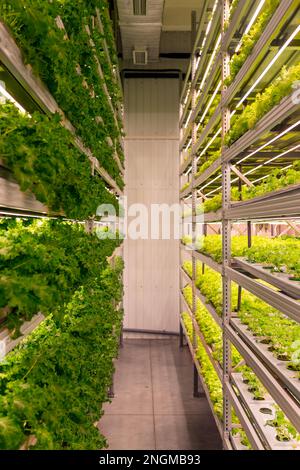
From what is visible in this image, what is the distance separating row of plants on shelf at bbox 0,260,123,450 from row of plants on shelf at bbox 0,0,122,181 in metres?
1.22

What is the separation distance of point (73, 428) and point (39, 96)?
1815 mm

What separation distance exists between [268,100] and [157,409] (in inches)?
167

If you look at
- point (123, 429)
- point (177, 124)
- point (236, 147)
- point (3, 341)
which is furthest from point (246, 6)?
point (177, 124)

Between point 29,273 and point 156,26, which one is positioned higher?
point 156,26

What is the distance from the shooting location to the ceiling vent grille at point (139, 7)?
219 inches

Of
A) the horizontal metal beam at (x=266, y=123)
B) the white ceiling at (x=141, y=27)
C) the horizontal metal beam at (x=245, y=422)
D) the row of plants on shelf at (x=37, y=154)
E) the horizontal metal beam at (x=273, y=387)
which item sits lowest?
Answer: the horizontal metal beam at (x=245, y=422)

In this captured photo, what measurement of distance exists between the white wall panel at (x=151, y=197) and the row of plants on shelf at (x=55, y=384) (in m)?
4.96

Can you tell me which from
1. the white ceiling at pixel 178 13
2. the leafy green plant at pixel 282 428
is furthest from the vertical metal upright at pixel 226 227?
the white ceiling at pixel 178 13

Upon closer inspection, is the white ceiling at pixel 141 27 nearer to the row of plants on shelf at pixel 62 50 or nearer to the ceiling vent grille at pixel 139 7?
the ceiling vent grille at pixel 139 7

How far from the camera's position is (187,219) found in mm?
7336

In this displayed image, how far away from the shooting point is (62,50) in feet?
6.59

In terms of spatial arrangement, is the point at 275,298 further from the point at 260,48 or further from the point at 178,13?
the point at 178,13

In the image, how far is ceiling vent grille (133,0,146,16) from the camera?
5.55 meters

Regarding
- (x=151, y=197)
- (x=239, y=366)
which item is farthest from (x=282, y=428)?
(x=151, y=197)
